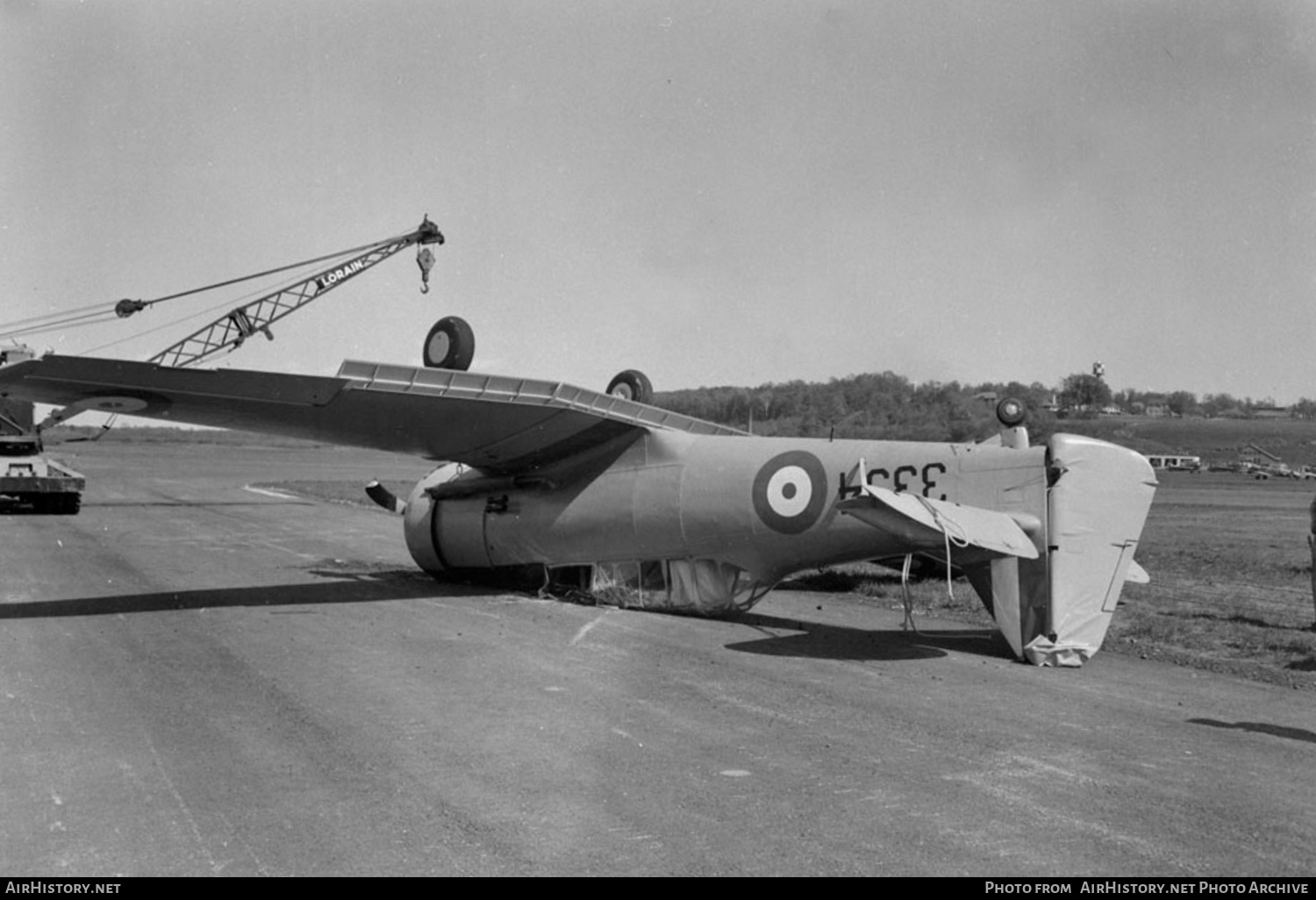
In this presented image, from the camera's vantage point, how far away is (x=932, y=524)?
31.1 ft

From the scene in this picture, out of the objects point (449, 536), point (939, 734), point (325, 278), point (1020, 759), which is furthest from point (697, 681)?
point (325, 278)

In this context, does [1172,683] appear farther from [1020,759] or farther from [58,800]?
[58,800]

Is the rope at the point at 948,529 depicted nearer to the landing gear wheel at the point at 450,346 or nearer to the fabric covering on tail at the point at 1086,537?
the fabric covering on tail at the point at 1086,537

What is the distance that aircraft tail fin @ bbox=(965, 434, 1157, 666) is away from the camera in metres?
9.93

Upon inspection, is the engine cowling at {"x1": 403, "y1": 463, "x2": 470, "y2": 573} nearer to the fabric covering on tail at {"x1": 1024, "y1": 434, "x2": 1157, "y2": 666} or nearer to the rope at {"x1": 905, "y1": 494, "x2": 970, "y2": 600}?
the rope at {"x1": 905, "y1": 494, "x2": 970, "y2": 600}

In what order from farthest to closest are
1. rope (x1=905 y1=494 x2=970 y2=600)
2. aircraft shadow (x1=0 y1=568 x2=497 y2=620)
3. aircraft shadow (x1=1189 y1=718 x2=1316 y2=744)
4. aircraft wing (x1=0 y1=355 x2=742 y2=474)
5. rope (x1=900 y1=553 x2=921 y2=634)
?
aircraft shadow (x1=0 y1=568 x2=497 y2=620) → aircraft wing (x1=0 y1=355 x2=742 y2=474) → rope (x1=900 y1=553 x2=921 y2=634) → rope (x1=905 y1=494 x2=970 y2=600) → aircraft shadow (x1=1189 y1=718 x2=1316 y2=744)

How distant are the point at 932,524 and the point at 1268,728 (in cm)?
299

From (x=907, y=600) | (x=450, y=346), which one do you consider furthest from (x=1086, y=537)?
(x=450, y=346)

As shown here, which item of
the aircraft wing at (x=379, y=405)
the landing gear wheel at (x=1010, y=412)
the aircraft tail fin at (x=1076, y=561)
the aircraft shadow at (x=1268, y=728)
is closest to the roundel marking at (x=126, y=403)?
the aircraft wing at (x=379, y=405)

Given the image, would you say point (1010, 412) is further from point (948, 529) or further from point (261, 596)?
point (261, 596)

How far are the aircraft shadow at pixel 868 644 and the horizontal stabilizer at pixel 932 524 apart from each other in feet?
4.09

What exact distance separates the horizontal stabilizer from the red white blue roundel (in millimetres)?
1719

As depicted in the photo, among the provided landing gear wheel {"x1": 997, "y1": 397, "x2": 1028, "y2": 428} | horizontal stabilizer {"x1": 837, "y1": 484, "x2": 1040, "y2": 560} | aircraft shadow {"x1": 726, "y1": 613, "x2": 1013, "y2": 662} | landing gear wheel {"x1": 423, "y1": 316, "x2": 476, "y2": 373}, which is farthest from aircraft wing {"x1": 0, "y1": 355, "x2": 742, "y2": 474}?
horizontal stabilizer {"x1": 837, "y1": 484, "x2": 1040, "y2": 560}

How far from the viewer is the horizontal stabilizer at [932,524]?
31.1 feet
